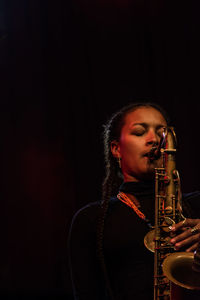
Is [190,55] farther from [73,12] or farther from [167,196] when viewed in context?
[167,196]

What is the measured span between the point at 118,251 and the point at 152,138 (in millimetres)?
628

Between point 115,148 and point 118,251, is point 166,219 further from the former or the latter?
point 115,148

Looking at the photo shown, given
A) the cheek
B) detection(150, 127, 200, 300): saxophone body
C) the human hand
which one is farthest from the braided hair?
the human hand

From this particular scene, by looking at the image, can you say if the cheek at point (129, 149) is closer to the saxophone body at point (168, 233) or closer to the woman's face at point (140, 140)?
the woman's face at point (140, 140)

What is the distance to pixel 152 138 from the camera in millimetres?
1935

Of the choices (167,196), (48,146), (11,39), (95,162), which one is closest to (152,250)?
(167,196)

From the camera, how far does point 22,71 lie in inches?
133

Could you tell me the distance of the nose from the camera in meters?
1.93

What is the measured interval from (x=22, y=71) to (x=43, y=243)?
5.29 ft

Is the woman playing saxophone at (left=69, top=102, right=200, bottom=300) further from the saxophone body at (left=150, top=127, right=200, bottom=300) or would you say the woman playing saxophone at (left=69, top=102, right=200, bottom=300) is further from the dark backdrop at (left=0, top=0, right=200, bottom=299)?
the dark backdrop at (left=0, top=0, right=200, bottom=299)

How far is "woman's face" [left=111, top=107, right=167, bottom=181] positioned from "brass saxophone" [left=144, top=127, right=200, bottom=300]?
0.19ft

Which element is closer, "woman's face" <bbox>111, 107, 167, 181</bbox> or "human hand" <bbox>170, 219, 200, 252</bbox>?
"human hand" <bbox>170, 219, 200, 252</bbox>

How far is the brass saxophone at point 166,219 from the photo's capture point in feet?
4.69

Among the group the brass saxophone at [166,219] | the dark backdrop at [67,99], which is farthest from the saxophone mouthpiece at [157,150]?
the dark backdrop at [67,99]
